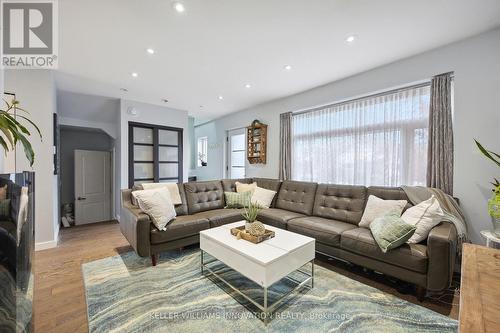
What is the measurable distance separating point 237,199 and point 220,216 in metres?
0.61

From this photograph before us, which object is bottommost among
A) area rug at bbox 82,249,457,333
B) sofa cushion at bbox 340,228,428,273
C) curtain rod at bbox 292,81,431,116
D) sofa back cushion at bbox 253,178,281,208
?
area rug at bbox 82,249,457,333

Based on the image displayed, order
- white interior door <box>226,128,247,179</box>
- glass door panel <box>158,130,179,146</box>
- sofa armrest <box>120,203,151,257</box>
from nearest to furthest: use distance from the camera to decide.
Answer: sofa armrest <box>120,203,151,257</box>, glass door panel <box>158,130,179,146</box>, white interior door <box>226,128,247,179</box>

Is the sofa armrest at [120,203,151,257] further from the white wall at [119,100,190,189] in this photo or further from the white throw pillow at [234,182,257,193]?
the white wall at [119,100,190,189]

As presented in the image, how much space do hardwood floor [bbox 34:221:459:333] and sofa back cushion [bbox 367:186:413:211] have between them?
903mm

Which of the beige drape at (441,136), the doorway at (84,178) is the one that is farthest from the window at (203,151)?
the beige drape at (441,136)

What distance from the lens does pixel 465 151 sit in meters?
2.27

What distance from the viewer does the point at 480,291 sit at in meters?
0.76

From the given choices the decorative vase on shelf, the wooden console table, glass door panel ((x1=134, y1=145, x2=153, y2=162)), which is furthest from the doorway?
the decorative vase on shelf

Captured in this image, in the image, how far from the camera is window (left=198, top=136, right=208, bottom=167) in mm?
6482

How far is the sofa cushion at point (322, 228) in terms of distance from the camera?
2391mm

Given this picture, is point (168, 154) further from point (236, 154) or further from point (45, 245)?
point (45, 245)

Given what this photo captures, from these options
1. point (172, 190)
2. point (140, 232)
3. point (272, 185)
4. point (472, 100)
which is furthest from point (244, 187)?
point (472, 100)

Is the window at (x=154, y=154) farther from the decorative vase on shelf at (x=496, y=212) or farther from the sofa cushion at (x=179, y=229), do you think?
the decorative vase on shelf at (x=496, y=212)

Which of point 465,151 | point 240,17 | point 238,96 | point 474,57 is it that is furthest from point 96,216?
point 474,57
